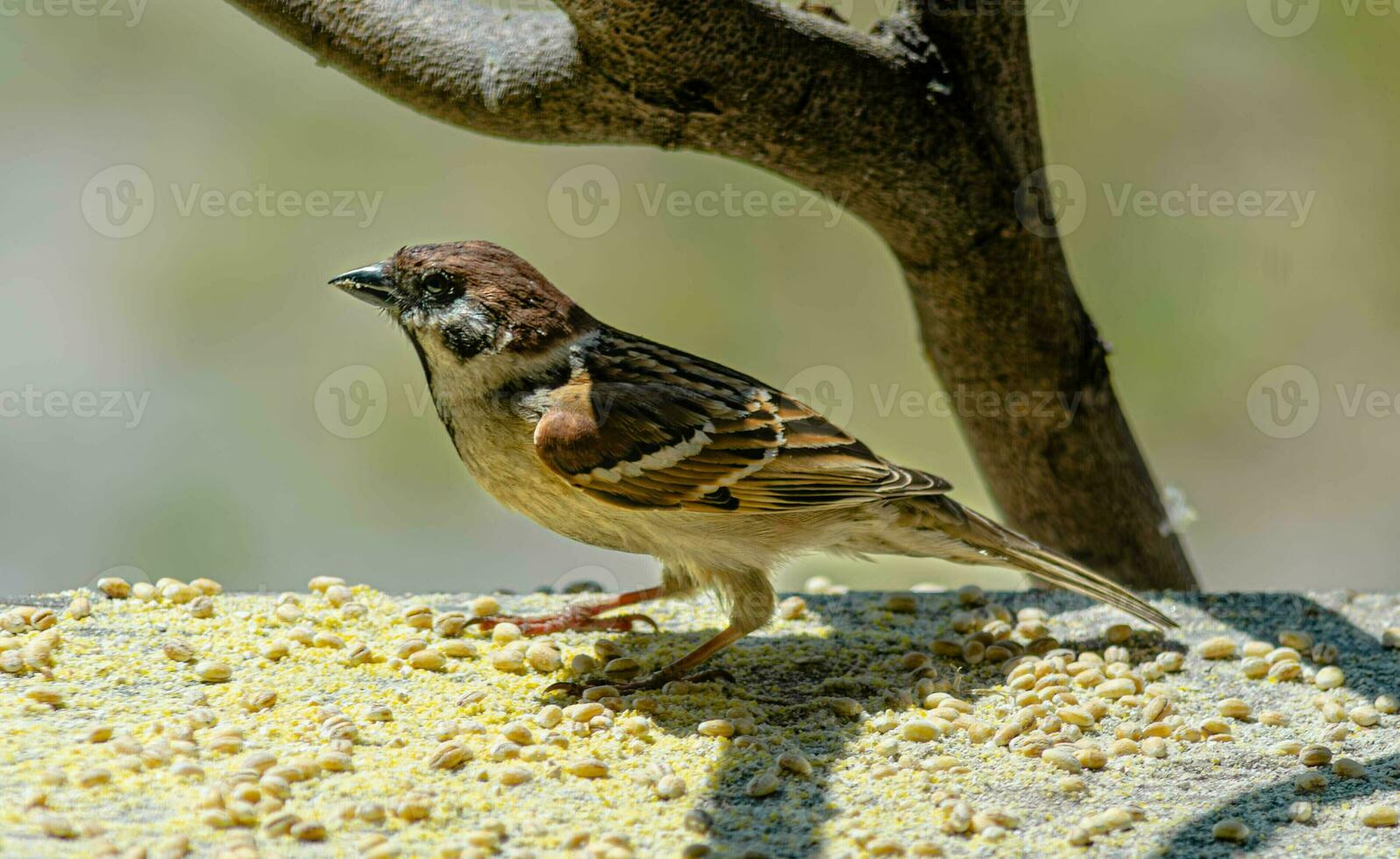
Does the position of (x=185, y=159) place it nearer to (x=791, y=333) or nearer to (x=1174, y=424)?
(x=791, y=333)

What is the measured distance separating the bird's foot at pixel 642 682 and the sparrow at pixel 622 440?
0.4 inches

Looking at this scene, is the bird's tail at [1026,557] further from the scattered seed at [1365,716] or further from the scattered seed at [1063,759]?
the scattered seed at [1063,759]

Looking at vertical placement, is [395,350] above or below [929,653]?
above

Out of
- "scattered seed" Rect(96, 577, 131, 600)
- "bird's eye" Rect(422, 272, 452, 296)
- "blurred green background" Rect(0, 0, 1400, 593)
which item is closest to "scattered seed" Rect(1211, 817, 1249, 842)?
"bird's eye" Rect(422, 272, 452, 296)

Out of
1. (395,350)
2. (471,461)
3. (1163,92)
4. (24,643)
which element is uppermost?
(1163,92)

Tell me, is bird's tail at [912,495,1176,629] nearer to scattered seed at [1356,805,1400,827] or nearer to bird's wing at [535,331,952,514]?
bird's wing at [535,331,952,514]

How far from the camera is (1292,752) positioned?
3.61m

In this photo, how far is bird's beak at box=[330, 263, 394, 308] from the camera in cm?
407

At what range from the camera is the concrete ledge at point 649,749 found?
2.91m

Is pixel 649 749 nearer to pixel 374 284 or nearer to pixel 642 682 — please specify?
pixel 642 682

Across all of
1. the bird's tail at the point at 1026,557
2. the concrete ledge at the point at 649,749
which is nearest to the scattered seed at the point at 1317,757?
the concrete ledge at the point at 649,749

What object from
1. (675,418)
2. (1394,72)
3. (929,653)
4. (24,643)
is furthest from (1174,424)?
(24,643)

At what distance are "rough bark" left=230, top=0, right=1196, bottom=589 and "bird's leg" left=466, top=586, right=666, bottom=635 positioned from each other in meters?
1.54

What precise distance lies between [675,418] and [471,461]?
68 cm
